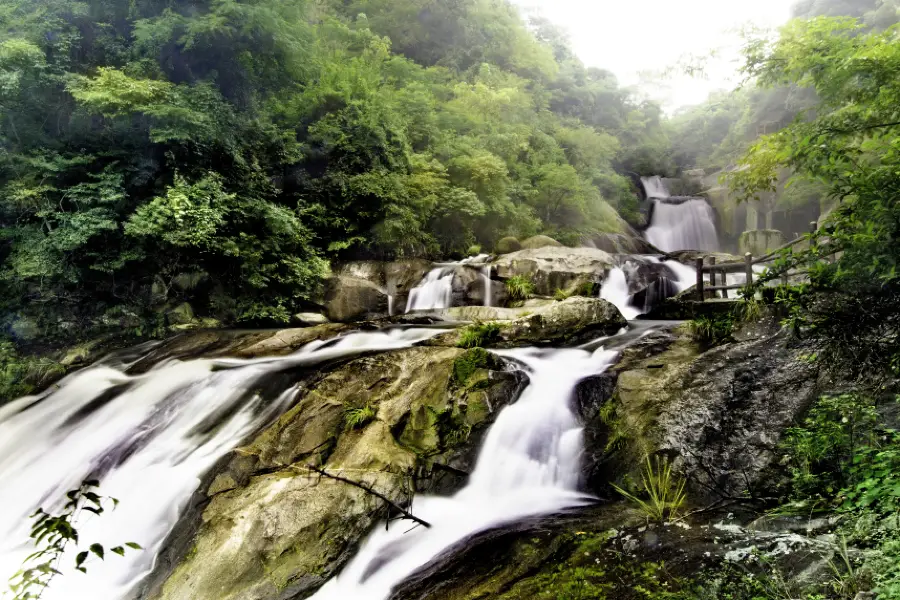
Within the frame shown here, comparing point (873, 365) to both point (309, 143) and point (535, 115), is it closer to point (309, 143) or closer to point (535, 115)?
point (309, 143)

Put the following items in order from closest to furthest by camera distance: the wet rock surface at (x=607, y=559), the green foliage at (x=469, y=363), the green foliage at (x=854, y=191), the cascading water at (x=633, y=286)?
the green foliage at (x=854, y=191), the wet rock surface at (x=607, y=559), the green foliage at (x=469, y=363), the cascading water at (x=633, y=286)

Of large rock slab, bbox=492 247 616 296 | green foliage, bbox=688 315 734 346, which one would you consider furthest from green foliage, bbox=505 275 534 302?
green foliage, bbox=688 315 734 346

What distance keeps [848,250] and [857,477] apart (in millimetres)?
1797

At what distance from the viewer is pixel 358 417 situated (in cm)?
580

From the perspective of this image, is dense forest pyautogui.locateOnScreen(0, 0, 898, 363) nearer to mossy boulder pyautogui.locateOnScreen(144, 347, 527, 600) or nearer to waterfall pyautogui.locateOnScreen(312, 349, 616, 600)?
waterfall pyautogui.locateOnScreen(312, 349, 616, 600)

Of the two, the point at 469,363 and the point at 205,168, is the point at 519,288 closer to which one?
the point at 469,363

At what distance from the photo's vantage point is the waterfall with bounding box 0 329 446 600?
192 inches

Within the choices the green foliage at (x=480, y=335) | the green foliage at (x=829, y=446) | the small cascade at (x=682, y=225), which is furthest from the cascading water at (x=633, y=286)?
the small cascade at (x=682, y=225)

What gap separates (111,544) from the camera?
4.91 m

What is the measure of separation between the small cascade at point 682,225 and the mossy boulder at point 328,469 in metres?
16.9

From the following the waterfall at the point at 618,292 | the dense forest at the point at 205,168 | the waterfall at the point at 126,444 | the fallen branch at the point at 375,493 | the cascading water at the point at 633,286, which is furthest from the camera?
the cascading water at the point at 633,286

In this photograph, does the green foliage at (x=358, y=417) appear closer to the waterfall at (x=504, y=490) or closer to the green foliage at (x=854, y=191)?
the waterfall at (x=504, y=490)

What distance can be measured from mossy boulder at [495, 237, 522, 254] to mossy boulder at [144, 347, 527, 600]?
8.89m

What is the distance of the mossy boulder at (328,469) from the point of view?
429 cm
